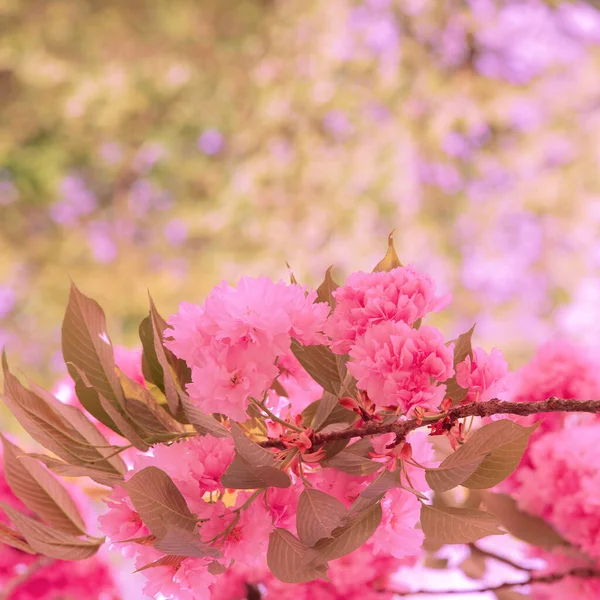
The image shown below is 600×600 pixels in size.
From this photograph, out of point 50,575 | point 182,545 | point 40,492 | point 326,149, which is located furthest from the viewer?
point 326,149

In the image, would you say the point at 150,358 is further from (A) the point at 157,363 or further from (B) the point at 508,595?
(B) the point at 508,595

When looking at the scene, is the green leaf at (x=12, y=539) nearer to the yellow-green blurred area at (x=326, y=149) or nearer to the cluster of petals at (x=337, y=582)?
the cluster of petals at (x=337, y=582)

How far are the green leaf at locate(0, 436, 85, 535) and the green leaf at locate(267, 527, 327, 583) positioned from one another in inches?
5.0

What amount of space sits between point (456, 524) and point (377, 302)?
75 millimetres

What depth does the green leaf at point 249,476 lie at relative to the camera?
0.23 meters

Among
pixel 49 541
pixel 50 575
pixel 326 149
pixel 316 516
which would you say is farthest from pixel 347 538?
pixel 326 149

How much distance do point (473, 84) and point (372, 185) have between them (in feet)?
1.49

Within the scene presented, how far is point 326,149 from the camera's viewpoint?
7.90ft

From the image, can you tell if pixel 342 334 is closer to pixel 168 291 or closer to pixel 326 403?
pixel 326 403

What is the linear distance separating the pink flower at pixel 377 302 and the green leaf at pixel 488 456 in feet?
0.14

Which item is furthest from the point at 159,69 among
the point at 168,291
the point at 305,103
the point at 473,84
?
the point at 473,84

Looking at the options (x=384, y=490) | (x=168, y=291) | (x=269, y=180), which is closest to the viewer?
(x=384, y=490)

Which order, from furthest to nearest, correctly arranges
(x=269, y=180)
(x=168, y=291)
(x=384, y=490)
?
(x=269, y=180)
(x=168, y=291)
(x=384, y=490)

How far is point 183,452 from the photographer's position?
251 millimetres
